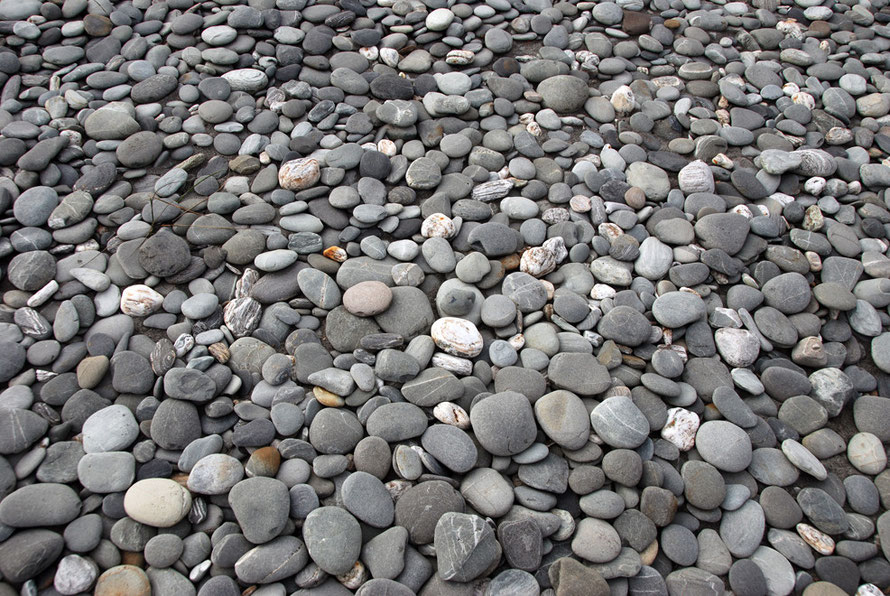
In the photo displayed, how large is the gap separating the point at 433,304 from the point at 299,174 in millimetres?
751

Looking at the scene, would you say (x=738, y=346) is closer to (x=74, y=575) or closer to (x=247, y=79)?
(x=74, y=575)

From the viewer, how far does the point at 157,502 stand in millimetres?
1527

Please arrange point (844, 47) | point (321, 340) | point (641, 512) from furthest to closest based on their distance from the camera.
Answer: point (844, 47) → point (321, 340) → point (641, 512)

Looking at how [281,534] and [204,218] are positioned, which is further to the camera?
[204,218]

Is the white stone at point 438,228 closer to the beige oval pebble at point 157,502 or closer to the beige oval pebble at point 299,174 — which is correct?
the beige oval pebble at point 299,174

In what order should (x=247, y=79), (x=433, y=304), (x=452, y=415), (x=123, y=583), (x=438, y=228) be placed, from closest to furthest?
(x=123, y=583) < (x=452, y=415) < (x=433, y=304) < (x=438, y=228) < (x=247, y=79)

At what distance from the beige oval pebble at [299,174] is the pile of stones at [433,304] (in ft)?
0.05

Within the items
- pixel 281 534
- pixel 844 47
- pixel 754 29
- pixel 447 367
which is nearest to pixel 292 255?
pixel 447 367

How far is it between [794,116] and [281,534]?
281 cm

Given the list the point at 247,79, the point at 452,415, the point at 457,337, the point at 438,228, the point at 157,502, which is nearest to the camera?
the point at 157,502

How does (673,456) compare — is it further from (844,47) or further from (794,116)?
(844,47)

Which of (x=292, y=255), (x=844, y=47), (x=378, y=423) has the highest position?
(x=844, y=47)

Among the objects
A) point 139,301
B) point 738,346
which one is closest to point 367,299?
point 139,301

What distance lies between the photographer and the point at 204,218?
213 cm
